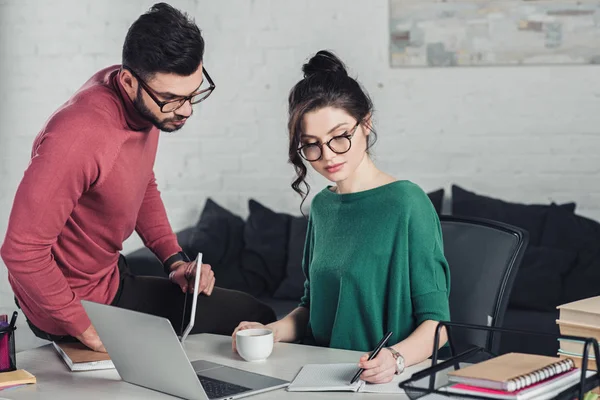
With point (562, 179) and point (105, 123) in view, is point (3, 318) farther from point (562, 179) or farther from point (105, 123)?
point (562, 179)

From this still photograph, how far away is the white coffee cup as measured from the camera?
1.61 m

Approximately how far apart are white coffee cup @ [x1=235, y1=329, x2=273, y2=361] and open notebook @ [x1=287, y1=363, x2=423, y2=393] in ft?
0.34

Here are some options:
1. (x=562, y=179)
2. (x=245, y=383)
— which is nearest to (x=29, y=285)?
(x=245, y=383)

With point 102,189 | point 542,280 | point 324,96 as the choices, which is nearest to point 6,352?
point 102,189

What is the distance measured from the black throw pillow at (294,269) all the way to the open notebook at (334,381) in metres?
1.94

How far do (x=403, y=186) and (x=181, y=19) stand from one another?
2.21 feet

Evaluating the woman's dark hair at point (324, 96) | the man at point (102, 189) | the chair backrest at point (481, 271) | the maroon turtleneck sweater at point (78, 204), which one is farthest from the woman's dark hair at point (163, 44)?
the chair backrest at point (481, 271)

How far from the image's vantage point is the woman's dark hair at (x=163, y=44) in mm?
1902

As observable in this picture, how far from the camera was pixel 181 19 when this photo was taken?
194 centimetres

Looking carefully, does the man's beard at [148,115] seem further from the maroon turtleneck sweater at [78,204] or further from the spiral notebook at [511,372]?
the spiral notebook at [511,372]

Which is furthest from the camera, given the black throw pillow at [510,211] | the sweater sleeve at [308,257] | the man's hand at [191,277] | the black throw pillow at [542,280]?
the black throw pillow at [510,211]

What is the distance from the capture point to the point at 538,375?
1146 mm

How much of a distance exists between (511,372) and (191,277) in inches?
48.9

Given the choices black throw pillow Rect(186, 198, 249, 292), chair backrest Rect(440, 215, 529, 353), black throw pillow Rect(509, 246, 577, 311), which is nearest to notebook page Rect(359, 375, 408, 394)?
chair backrest Rect(440, 215, 529, 353)
